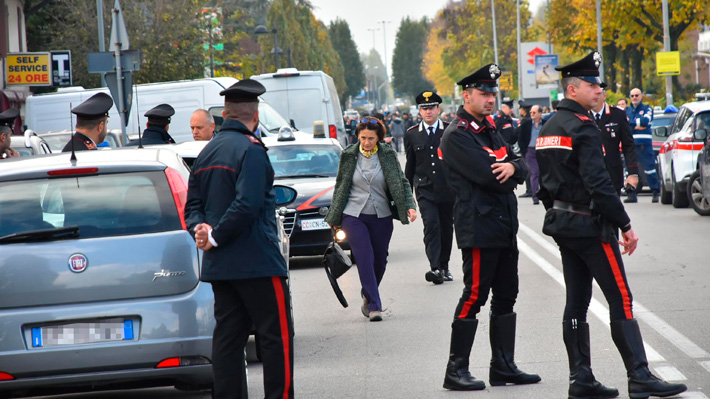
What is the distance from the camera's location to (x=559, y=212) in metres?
6.52

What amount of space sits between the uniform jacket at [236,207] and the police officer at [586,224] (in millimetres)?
1776

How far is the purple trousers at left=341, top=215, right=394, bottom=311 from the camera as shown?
9.79 metres

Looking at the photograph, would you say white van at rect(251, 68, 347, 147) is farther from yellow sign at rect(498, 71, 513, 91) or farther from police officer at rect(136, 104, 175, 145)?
yellow sign at rect(498, 71, 513, 91)

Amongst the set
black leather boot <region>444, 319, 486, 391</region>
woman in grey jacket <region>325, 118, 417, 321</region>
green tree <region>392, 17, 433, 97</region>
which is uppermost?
green tree <region>392, 17, 433, 97</region>

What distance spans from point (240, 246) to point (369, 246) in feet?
14.6

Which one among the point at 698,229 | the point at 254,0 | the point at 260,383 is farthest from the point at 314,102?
the point at 254,0

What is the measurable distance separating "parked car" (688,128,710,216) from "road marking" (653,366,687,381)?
399 inches

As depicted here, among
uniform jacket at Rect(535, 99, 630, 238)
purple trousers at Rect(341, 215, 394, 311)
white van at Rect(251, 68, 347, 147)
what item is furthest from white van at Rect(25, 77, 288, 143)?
uniform jacket at Rect(535, 99, 630, 238)

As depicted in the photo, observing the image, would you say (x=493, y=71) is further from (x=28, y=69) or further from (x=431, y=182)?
(x=28, y=69)

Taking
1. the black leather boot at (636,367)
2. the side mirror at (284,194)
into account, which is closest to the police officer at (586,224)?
the black leather boot at (636,367)

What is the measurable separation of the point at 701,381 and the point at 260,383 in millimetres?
2739

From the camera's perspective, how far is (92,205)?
6215 mm

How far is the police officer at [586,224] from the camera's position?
6.30 metres

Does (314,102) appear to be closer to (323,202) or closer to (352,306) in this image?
(323,202)
